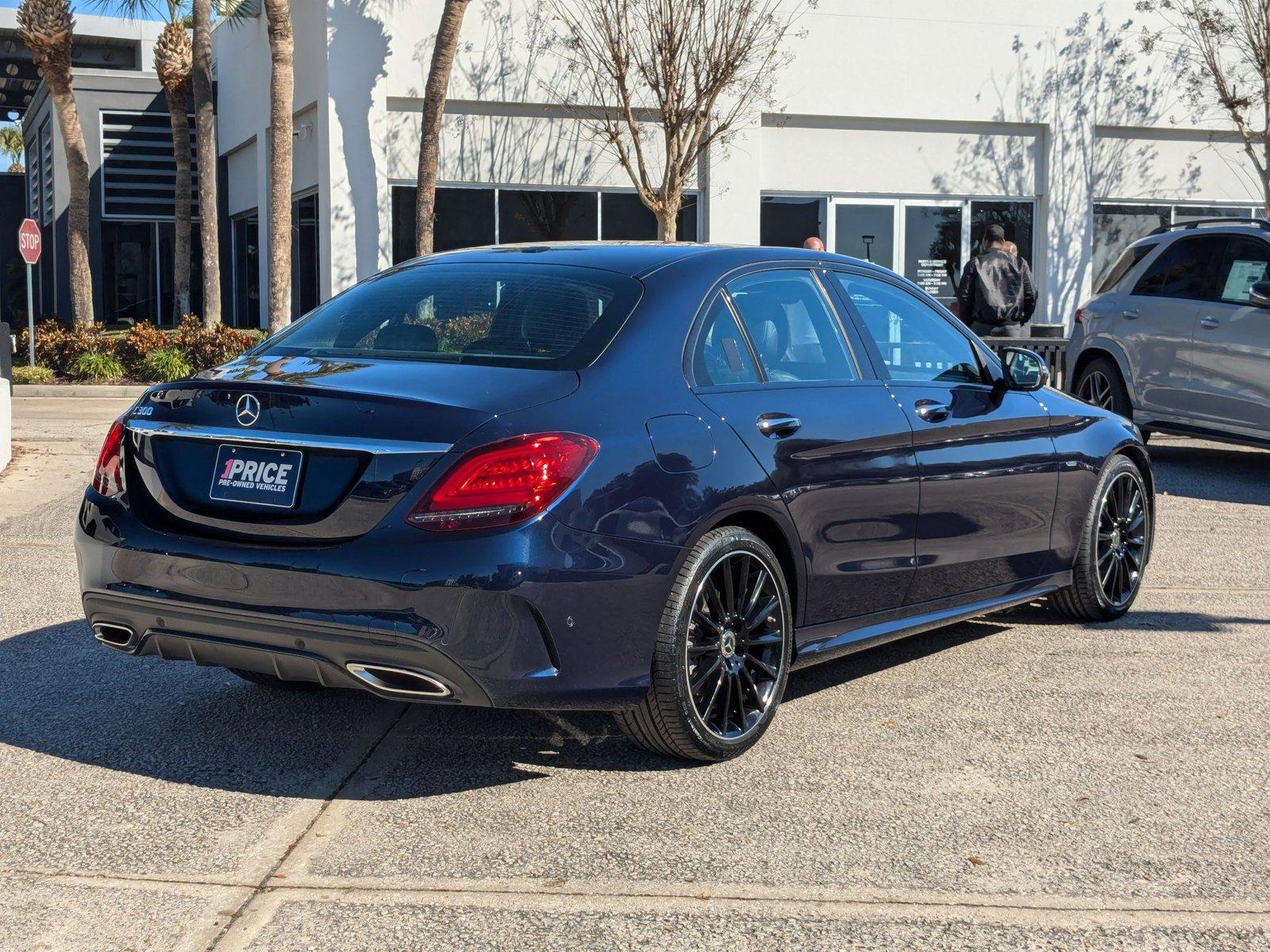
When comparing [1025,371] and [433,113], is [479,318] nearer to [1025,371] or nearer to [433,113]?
[1025,371]

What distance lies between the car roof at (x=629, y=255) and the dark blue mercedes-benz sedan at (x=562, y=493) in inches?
0.8

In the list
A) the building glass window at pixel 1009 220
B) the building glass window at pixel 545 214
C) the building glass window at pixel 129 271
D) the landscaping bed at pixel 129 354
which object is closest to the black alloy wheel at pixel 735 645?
the landscaping bed at pixel 129 354

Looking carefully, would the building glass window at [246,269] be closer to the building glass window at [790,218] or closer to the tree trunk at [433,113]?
the tree trunk at [433,113]

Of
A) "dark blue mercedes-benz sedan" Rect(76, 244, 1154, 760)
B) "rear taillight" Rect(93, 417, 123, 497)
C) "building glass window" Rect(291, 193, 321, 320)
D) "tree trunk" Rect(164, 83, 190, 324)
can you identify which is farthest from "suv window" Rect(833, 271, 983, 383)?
"tree trunk" Rect(164, 83, 190, 324)

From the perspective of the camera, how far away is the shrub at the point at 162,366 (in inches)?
943

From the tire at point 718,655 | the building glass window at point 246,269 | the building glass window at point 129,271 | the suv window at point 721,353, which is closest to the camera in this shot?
the tire at point 718,655

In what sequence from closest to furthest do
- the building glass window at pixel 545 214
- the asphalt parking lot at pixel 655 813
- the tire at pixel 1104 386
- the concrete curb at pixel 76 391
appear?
1. the asphalt parking lot at pixel 655 813
2. the tire at pixel 1104 386
3. the concrete curb at pixel 76 391
4. the building glass window at pixel 545 214

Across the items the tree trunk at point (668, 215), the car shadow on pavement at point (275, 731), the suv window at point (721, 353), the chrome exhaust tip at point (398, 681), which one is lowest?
the car shadow on pavement at point (275, 731)

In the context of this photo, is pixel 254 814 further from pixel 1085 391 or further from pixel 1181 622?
pixel 1085 391

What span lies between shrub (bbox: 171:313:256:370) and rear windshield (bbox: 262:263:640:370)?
1922 cm

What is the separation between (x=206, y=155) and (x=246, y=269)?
7.26 m

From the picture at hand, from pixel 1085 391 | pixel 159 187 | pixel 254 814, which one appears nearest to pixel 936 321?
pixel 254 814

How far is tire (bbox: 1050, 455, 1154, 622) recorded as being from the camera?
689 centimetres

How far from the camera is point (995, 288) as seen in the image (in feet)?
54.0
